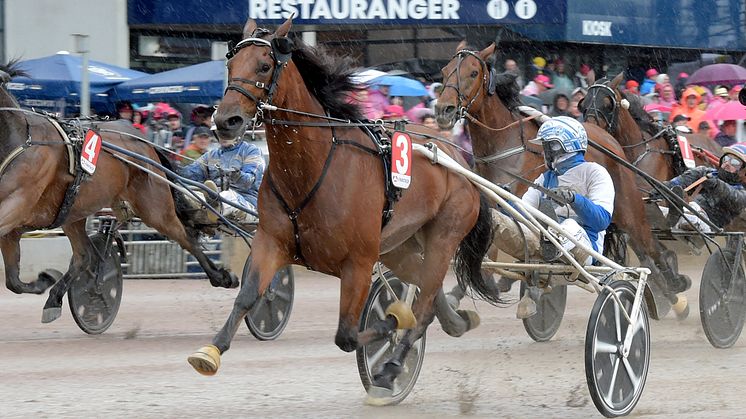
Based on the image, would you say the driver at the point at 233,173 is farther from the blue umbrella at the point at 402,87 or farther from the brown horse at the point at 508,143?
the blue umbrella at the point at 402,87

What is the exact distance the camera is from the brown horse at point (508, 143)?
8.77 metres

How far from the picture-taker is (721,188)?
29.8 feet

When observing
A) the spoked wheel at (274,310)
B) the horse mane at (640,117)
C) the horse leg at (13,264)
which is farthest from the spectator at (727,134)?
the horse leg at (13,264)

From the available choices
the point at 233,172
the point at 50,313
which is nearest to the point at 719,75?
the point at 233,172

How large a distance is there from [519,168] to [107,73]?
688 cm

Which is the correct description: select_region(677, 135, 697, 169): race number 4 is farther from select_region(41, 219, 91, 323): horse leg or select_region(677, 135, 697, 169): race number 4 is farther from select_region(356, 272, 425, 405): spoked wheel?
select_region(41, 219, 91, 323): horse leg

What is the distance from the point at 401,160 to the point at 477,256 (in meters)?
1.09

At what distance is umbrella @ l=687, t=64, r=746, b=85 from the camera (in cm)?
1647

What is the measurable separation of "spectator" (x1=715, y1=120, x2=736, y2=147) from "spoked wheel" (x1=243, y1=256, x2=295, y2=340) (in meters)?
6.21

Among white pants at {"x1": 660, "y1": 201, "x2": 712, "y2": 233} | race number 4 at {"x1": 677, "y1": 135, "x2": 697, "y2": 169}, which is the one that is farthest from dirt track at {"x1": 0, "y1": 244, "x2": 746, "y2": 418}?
race number 4 at {"x1": 677, "y1": 135, "x2": 697, "y2": 169}

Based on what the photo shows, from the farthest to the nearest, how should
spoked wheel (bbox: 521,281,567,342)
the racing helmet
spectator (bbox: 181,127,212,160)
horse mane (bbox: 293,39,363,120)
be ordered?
spectator (bbox: 181,127,212,160) < spoked wheel (bbox: 521,281,567,342) < the racing helmet < horse mane (bbox: 293,39,363,120)

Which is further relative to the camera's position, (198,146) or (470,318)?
(198,146)

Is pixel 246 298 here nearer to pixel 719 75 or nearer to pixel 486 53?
pixel 486 53

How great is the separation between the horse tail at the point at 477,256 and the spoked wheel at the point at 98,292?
304 cm
